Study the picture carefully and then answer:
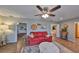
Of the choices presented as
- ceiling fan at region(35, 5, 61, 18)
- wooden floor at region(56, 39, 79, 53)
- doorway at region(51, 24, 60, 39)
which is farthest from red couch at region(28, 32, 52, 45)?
ceiling fan at region(35, 5, 61, 18)

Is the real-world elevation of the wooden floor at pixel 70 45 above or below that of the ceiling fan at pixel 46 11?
below

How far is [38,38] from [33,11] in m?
0.53

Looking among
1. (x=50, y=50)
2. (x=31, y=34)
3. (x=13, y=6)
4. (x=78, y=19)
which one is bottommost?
(x=50, y=50)

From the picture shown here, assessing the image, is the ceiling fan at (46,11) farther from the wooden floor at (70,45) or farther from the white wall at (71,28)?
the wooden floor at (70,45)

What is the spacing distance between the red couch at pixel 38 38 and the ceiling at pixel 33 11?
315 millimetres

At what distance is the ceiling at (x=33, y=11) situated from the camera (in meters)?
2.10

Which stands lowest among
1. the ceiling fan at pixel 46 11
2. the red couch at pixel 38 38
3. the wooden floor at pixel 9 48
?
the wooden floor at pixel 9 48

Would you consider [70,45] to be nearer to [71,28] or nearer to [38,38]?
[71,28]

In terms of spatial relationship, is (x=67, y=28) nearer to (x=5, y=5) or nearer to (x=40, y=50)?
(x=40, y=50)

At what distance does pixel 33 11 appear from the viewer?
2.17 metres

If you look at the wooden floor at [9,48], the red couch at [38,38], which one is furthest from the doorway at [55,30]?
the wooden floor at [9,48]

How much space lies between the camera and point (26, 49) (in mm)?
2174
